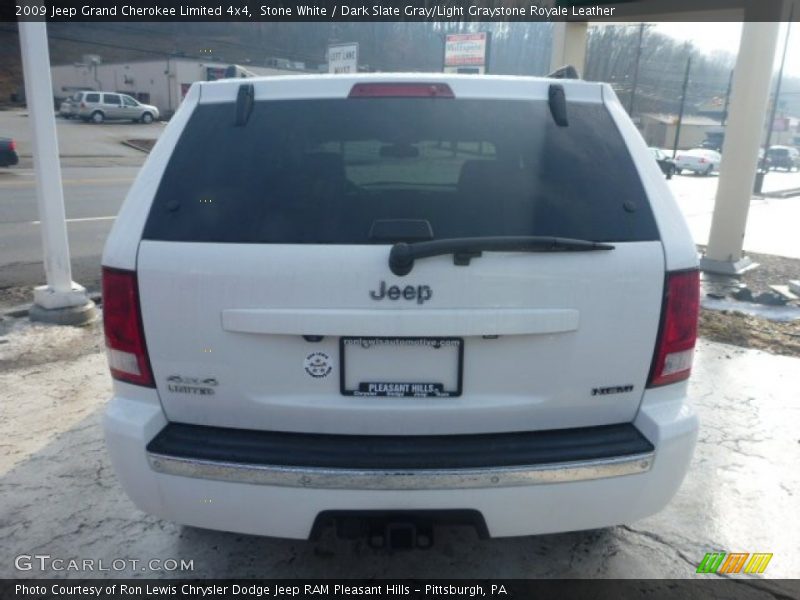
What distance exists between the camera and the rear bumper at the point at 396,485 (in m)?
2.10

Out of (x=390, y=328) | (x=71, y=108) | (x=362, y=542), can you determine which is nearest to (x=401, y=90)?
(x=390, y=328)

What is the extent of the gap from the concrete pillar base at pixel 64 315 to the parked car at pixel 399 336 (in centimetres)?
406

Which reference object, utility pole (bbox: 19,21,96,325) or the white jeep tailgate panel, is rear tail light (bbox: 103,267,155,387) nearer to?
the white jeep tailgate panel

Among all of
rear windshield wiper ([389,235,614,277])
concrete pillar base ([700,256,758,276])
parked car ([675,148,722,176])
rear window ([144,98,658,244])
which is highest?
rear window ([144,98,658,244])

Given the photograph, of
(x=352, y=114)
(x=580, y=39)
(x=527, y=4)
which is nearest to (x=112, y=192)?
(x=527, y=4)

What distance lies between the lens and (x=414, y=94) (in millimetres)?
2414

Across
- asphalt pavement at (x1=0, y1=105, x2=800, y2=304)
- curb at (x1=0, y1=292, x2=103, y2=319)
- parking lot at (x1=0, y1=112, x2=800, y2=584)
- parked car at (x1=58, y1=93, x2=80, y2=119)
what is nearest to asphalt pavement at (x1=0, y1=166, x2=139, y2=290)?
asphalt pavement at (x1=0, y1=105, x2=800, y2=304)

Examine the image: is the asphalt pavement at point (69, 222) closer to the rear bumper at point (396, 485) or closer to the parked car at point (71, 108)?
the rear bumper at point (396, 485)

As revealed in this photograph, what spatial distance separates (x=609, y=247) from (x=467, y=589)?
1.55 meters

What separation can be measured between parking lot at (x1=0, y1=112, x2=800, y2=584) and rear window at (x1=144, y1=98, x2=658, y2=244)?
1.52 meters

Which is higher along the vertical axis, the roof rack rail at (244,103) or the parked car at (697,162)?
the roof rack rail at (244,103)

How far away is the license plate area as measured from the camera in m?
2.16

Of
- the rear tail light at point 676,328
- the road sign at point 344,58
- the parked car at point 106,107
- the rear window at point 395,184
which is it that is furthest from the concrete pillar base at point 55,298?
the parked car at point 106,107

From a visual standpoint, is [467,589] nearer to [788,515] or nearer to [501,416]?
[501,416]
